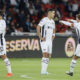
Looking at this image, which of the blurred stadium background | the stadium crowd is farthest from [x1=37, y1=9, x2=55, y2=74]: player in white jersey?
the stadium crowd

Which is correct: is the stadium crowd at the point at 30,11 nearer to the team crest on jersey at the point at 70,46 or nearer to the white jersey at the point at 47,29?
the team crest on jersey at the point at 70,46

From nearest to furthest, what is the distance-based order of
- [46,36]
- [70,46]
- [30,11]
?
[46,36] < [70,46] < [30,11]

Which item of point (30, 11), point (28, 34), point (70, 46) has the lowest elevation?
point (70, 46)

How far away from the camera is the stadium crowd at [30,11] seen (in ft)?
75.6

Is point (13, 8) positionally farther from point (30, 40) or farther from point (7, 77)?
point (7, 77)

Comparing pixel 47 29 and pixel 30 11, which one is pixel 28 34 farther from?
pixel 47 29

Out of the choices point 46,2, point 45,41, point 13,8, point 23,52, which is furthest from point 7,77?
point 46,2

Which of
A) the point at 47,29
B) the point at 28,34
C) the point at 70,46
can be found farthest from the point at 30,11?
the point at 47,29

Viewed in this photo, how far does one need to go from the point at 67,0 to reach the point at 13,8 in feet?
14.4

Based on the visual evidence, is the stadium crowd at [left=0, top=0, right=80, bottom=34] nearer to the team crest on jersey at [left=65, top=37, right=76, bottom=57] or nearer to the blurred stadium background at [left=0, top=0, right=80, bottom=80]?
the blurred stadium background at [left=0, top=0, right=80, bottom=80]

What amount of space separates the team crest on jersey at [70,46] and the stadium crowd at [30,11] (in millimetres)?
1799

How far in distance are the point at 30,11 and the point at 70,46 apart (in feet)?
11.7

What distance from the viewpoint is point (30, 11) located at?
2477 centimetres

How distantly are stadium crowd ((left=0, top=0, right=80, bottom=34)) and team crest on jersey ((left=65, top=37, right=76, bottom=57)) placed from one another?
5.90ft
